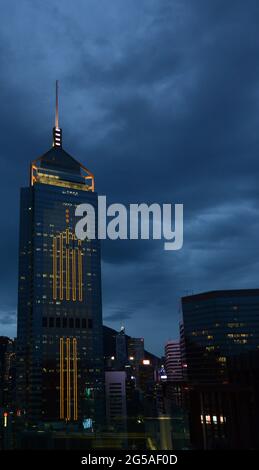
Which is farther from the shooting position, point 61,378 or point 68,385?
point 68,385

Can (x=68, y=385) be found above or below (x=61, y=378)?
below

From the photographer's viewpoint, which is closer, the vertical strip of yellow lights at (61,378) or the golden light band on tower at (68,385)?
the vertical strip of yellow lights at (61,378)

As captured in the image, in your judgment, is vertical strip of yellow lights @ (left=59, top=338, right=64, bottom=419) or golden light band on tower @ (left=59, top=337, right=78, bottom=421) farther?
golden light band on tower @ (left=59, top=337, right=78, bottom=421)

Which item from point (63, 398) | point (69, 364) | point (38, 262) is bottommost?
point (63, 398)
